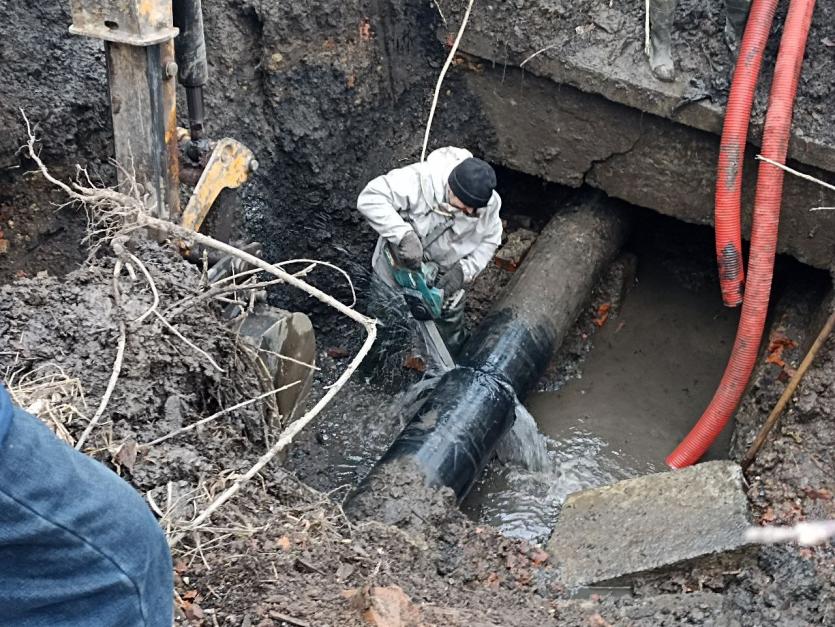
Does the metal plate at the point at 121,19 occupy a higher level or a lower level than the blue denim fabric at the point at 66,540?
higher

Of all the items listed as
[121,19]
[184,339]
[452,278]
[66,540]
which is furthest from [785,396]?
[66,540]

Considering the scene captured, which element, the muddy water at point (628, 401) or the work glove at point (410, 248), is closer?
the work glove at point (410, 248)

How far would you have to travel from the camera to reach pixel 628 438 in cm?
562

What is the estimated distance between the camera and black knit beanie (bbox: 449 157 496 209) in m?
4.65

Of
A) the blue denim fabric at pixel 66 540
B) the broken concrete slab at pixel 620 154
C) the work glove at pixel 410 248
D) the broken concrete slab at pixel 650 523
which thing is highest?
the blue denim fabric at pixel 66 540

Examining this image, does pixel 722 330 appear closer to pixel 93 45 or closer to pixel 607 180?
pixel 607 180

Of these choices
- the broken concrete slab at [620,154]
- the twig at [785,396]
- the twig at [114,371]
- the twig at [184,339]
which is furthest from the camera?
the broken concrete slab at [620,154]

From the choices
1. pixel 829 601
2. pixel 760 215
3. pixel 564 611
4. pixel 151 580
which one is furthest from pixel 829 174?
pixel 151 580

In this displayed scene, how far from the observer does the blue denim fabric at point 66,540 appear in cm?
116

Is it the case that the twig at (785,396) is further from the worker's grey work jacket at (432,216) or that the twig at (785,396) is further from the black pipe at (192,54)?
the black pipe at (192,54)

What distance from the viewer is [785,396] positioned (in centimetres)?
461

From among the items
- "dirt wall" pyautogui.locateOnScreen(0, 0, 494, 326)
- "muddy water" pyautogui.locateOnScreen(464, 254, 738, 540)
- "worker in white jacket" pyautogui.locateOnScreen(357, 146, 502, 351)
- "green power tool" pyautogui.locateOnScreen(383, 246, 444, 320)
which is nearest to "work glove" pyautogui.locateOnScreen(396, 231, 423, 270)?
"worker in white jacket" pyautogui.locateOnScreen(357, 146, 502, 351)

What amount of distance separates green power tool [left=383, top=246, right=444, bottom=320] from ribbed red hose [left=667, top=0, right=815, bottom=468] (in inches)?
67.8

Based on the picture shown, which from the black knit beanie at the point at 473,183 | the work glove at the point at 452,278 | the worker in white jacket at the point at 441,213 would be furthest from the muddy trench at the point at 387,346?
the black knit beanie at the point at 473,183
